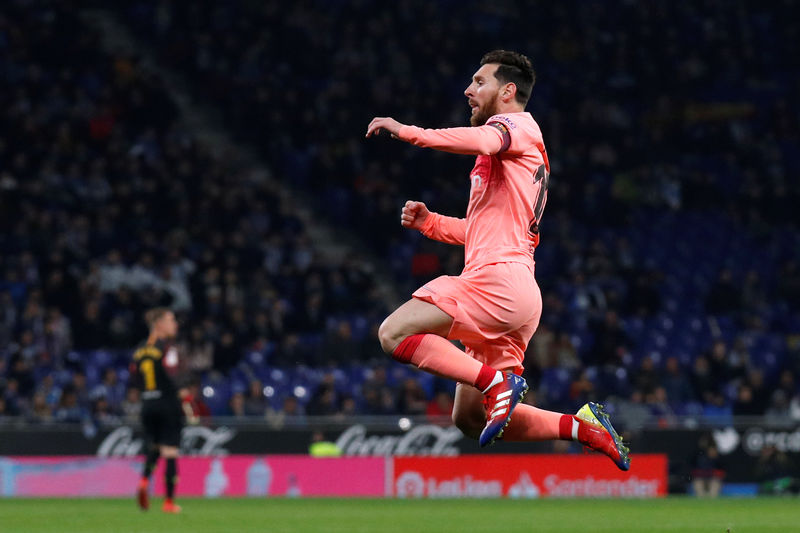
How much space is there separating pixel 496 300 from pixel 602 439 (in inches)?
40.1

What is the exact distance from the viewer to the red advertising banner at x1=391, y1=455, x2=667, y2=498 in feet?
55.0

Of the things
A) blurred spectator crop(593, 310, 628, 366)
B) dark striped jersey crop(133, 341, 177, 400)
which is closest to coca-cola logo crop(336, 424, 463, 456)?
blurred spectator crop(593, 310, 628, 366)

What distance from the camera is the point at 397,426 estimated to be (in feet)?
54.2

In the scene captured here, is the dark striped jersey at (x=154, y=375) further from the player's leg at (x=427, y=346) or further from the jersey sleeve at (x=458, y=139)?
the jersey sleeve at (x=458, y=139)

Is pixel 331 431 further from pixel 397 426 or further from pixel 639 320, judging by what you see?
pixel 639 320

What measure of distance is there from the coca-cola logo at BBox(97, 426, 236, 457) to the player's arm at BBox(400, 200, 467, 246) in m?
9.52

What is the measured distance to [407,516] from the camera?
12367 millimetres

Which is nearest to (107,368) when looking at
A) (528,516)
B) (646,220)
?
(528,516)

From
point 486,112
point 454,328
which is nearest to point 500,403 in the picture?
point 454,328

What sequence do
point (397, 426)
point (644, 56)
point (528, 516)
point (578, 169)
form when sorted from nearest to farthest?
point (528, 516) → point (397, 426) → point (578, 169) → point (644, 56)

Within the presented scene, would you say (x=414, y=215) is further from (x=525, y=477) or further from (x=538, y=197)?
(x=525, y=477)

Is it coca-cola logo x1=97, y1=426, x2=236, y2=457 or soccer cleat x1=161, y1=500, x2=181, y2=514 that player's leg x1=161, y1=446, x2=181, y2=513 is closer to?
soccer cleat x1=161, y1=500, x2=181, y2=514

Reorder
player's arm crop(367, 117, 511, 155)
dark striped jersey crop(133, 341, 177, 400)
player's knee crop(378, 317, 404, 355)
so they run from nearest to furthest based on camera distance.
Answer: player's arm crop(367, 117, 511, 155) → player's knee crop(378, 317, 404, 355) → dark striped jersey crop(133, 341, 177, 400)

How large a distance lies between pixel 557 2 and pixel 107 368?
42.7 ft
